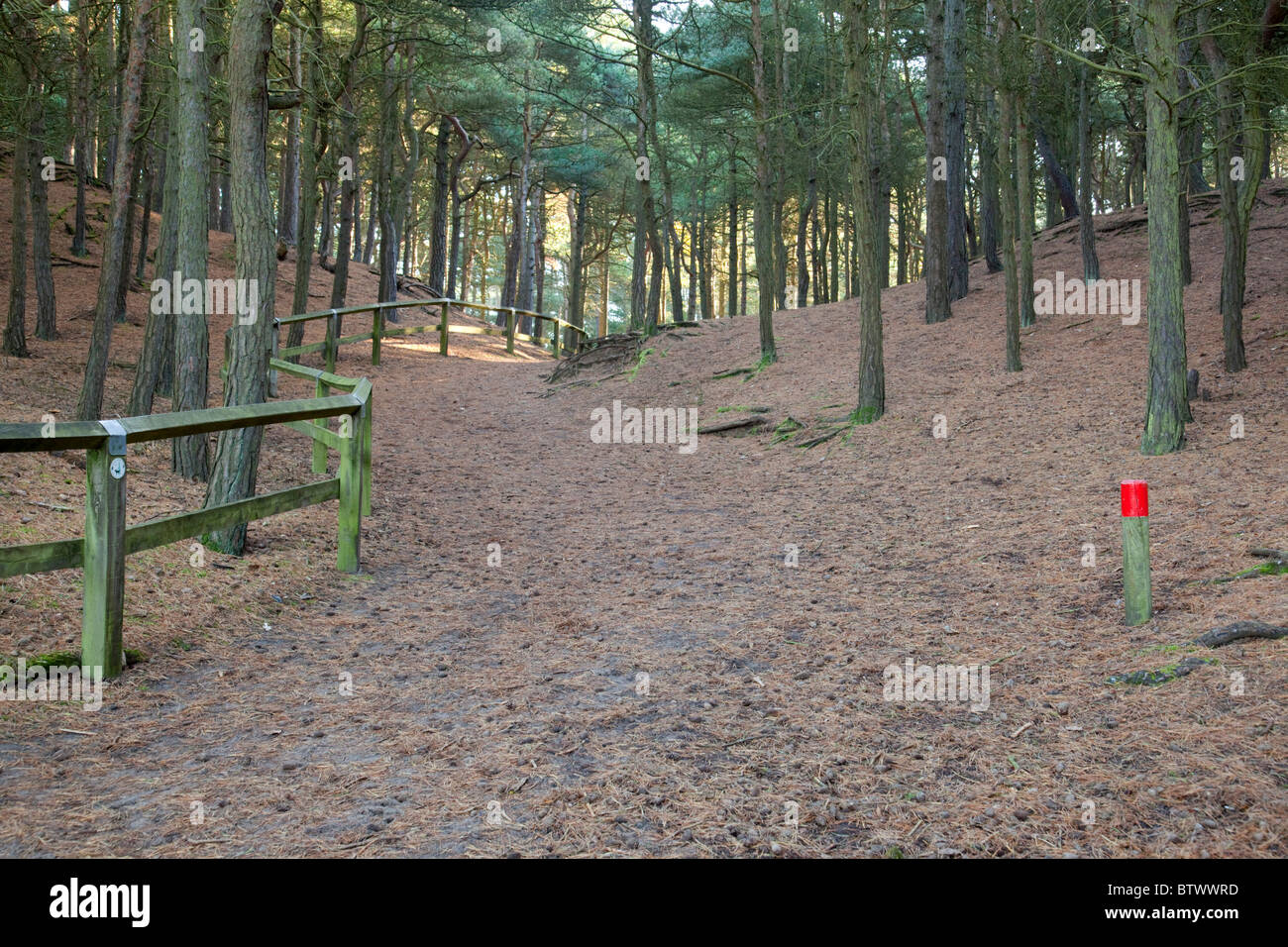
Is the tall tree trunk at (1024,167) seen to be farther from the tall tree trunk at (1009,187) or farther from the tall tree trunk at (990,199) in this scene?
the tall tree trunk at (990,199)

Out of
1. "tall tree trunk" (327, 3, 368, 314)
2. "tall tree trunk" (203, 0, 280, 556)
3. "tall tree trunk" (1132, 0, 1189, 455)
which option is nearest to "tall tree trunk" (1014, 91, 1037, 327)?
"tall tree trunk" (1132, 0, 1189, 455)

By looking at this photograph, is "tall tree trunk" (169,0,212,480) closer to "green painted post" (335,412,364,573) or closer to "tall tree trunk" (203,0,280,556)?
"tall tree trunk" (203,0,280,556)

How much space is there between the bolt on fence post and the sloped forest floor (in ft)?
0.60

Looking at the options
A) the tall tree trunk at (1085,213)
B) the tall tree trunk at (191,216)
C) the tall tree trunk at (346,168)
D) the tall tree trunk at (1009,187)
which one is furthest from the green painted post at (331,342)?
the tall tree trunk at (1085,213)

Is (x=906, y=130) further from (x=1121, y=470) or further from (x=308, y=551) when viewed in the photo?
(x=308, y=551)

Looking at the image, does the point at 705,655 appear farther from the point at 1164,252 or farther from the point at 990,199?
the point at 990,199

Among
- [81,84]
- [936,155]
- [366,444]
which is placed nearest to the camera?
[366,444]

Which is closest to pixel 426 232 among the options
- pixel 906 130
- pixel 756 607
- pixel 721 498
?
pixel 906 130

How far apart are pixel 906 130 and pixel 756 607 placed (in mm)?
26777

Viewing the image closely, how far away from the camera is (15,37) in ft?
40.0

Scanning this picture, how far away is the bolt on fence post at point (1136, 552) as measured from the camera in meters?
5.05

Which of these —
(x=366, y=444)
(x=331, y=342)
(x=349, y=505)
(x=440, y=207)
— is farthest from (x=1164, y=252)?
(x=440, y=207)

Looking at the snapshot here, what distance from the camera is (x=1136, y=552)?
5082 mm

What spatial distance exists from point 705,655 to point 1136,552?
2.47 metres
